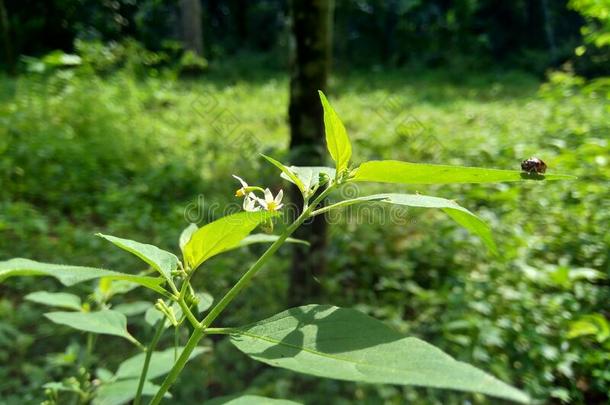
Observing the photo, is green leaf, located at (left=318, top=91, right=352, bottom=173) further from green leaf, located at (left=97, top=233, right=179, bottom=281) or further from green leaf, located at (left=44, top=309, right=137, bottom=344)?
green leaf, located at (left=44, top=309, right=137, bottom=344)

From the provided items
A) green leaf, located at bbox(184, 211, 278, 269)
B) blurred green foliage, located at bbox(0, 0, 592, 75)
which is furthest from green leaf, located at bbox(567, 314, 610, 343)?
blurred green foliage, located at bbox(0, 0, 592, 75)

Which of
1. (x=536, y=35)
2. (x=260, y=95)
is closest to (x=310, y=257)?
(x=260, y=95)

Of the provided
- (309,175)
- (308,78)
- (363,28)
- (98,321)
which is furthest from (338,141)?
(363,28)

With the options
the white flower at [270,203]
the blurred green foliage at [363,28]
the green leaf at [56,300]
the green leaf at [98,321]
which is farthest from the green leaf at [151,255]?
the blurred green foliage at [363,28]

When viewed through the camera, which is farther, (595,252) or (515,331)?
(595,252)

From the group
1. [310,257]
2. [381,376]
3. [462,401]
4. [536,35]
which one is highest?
[536,35]

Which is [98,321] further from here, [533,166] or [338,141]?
[533,166]

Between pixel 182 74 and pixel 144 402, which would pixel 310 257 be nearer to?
pixel 144 402

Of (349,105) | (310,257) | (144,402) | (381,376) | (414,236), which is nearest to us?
(381,376)
